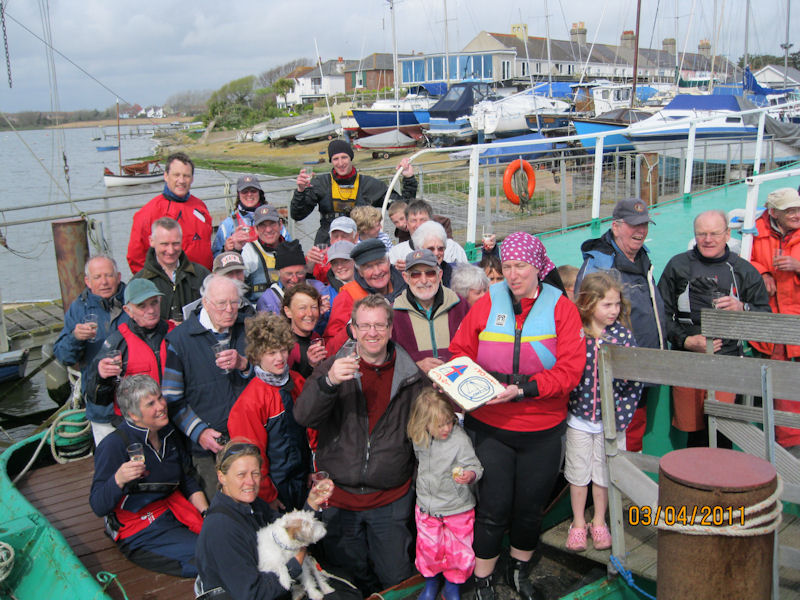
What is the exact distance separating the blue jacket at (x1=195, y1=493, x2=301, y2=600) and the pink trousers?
32.3 inches

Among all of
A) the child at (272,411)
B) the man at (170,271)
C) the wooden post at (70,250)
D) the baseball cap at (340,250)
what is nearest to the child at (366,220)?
the baseball cap at (340,250)

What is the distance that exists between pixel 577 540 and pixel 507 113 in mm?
36367

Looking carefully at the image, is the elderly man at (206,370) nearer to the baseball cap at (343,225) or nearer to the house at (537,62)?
the baseball cap at (343,225)

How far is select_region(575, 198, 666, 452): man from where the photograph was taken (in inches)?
153

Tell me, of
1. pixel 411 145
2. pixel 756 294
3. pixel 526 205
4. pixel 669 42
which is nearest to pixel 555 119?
pixel 411 145

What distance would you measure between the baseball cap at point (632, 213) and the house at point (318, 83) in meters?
90.4

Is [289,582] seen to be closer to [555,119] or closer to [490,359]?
[490,359]

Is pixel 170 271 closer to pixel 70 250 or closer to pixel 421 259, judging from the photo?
pixel 421 259

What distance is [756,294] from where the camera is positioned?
396 centimetres

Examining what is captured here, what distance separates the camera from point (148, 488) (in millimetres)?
3703

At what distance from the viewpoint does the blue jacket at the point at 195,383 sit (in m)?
3.77

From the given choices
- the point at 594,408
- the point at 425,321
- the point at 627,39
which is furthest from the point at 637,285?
the point at 627,39

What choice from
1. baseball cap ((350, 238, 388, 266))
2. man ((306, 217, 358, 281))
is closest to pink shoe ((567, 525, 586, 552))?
baseball cap ((350, 238, 388, 266))

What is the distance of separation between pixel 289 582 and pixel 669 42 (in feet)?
327
